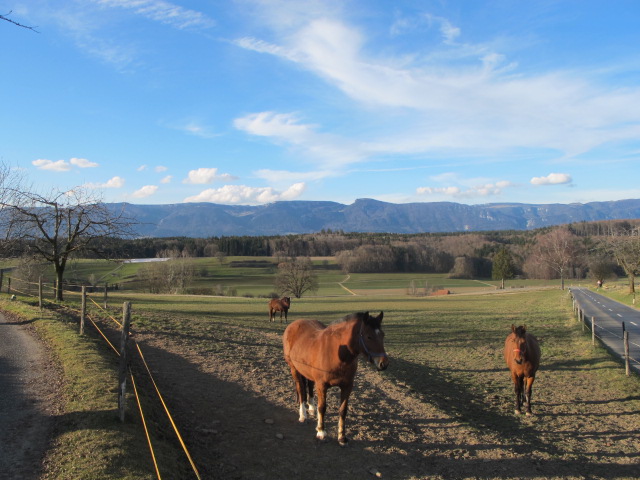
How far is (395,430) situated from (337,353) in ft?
8.94

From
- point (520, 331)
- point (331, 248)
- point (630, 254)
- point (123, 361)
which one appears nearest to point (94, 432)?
point (123, 361)

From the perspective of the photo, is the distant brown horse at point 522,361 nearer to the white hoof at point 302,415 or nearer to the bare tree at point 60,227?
the white hoof at point 302,415

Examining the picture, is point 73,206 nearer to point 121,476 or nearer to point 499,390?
point 121,476

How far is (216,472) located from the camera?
6441 millimetres

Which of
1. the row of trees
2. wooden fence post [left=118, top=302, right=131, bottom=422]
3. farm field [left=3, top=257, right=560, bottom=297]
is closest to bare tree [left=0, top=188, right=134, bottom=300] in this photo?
the row of trees

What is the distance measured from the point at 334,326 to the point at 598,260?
87047 millimetres

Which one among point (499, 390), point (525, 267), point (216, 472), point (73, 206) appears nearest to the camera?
point (216, 472)

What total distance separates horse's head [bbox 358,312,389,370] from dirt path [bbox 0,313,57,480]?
4.93 meters

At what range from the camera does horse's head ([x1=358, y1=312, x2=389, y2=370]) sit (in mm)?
6504

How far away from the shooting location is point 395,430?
849cm

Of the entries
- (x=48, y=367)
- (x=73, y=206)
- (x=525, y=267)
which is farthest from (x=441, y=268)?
(x=48, y=367)

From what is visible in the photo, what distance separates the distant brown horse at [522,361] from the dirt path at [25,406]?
978cm

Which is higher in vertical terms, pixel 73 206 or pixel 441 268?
pixel 73 206

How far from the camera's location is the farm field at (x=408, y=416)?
7098 mm
